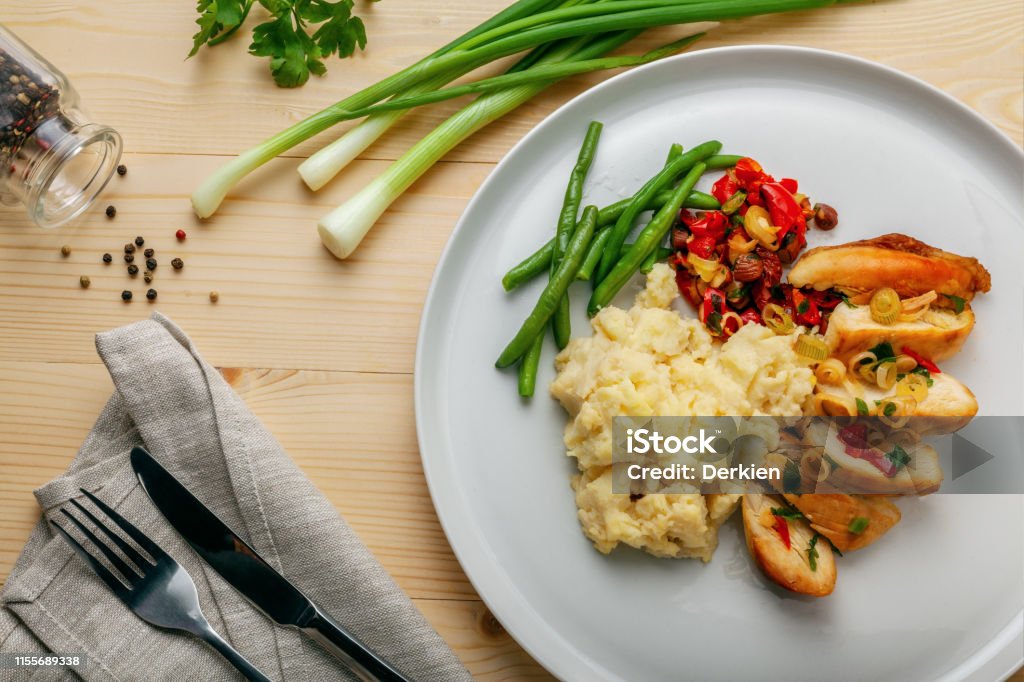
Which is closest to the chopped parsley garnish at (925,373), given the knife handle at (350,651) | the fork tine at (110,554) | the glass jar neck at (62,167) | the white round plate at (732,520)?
the white round plate at (732,520)

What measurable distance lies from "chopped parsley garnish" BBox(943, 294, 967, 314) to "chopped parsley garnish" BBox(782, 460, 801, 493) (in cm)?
102

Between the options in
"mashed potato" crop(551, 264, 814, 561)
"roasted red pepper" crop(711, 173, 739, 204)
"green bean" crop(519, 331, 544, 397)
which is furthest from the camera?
"roasted red pepper" crop(711, 173, 739, 204)

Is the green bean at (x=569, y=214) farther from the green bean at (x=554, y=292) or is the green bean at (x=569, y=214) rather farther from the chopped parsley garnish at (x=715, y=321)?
the chopped parsley garnish at (x=715, y=321)

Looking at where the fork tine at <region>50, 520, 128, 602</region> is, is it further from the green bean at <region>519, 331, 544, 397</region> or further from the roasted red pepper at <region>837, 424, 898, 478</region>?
the roasted red pepper at <region>837, 424, 898, 478</region>

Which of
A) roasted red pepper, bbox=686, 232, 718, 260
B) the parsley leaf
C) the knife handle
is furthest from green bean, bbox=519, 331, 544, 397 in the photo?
the parsley leaf

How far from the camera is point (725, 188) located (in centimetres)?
363

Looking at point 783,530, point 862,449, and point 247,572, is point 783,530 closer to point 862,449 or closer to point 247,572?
point 862,449

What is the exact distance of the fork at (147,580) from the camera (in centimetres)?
332

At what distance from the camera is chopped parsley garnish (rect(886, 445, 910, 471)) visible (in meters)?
3.26

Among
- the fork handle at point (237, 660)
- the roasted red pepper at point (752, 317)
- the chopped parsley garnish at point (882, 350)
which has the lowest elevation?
the fork handle at point (237, 660)

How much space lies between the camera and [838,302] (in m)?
3.52

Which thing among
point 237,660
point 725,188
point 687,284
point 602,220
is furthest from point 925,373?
point 237,660

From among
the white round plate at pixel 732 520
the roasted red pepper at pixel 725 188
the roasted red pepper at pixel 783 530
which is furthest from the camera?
the roasted red pepper at pixel 725 188

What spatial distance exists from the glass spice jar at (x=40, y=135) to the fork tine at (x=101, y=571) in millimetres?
1561
